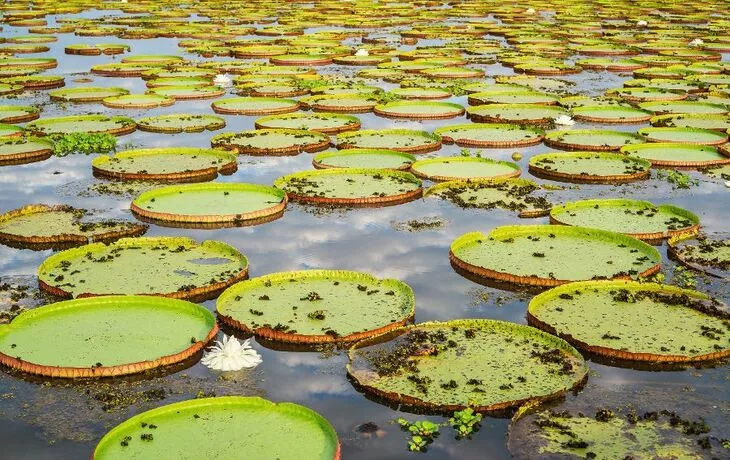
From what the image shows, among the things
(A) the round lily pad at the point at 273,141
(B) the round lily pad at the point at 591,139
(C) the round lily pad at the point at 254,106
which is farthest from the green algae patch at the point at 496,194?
(C) the round lily pad at the point at 254,106

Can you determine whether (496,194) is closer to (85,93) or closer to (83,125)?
(83,125)

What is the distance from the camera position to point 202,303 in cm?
733

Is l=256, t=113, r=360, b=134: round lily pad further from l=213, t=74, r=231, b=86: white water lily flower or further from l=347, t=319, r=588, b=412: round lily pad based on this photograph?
l=347, t=319, r=588, b=412: round lily pad

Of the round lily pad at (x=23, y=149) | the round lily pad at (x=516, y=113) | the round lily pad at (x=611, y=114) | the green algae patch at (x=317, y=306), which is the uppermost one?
the round lily pad at (x=611, y=114)

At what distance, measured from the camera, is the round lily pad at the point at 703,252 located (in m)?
7.96

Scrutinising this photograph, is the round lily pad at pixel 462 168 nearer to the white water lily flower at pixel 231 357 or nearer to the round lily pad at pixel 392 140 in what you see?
the round lily pad at pixel 392 140

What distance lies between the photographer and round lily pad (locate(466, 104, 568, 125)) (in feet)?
46.3

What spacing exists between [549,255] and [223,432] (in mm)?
3989

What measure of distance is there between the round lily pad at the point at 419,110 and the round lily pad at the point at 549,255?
6108 mm

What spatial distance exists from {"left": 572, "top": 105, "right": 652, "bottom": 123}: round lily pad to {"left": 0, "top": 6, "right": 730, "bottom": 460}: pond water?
29cm

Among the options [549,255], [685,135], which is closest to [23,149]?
[549,255]

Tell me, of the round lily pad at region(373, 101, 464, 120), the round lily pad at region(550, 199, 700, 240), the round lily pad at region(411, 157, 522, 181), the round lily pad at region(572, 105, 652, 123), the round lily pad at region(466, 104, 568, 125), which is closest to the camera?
the round lily pad at region(550, 199, 700, 240)

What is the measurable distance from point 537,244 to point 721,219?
2439mm

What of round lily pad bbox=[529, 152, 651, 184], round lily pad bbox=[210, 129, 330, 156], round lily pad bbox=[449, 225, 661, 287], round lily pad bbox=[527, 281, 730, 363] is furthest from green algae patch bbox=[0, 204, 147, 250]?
round lily pad bbox=[529, 152, 651, 184]
